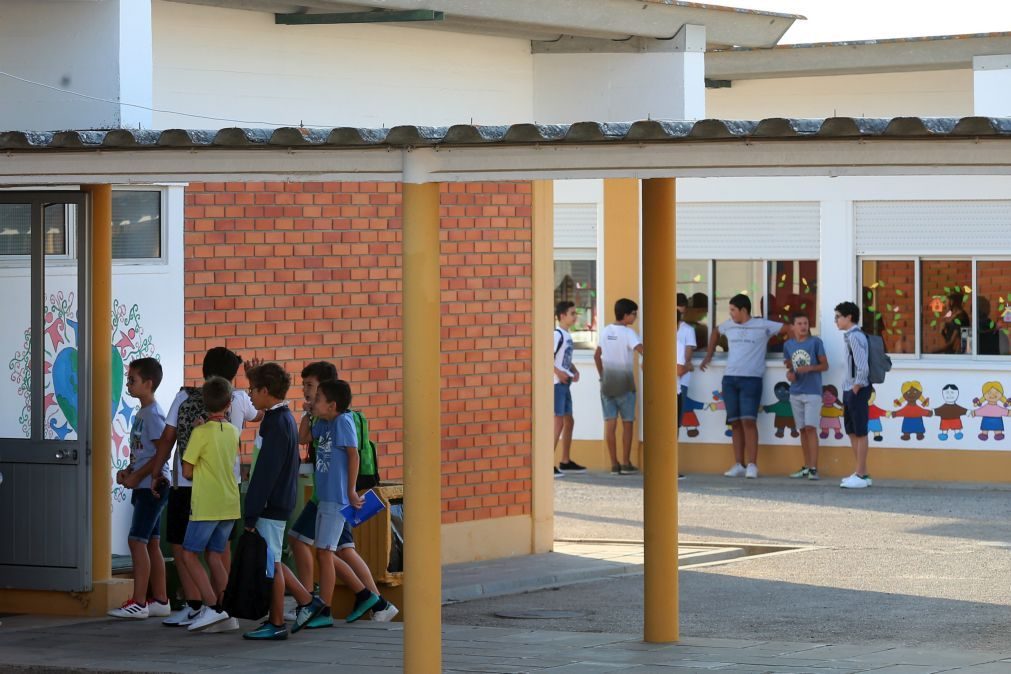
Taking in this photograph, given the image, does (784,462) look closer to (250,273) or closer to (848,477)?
(848,477)

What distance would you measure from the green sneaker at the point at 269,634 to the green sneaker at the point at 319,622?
25cm

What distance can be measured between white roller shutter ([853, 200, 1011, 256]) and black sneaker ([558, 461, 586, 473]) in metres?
4.01

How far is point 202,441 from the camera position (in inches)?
377

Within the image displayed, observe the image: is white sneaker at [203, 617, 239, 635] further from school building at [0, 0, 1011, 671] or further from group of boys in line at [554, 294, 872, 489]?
group of boys in line at [554, 294, 872, 489]

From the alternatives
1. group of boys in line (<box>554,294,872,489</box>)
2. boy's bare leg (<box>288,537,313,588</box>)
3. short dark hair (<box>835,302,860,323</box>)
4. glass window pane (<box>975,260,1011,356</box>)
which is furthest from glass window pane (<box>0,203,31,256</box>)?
glass window pane (<box>975,260,1011,356</box>)

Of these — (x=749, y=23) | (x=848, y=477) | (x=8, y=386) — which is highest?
(x=749, y=23)

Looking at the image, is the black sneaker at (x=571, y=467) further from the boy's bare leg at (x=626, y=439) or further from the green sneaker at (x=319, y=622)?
the green sneaker at (x=319, y=622)

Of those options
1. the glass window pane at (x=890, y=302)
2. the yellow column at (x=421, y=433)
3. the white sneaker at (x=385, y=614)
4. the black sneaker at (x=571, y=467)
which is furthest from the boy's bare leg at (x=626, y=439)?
the yellow column at (x=421, y=433)

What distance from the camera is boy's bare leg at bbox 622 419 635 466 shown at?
19.9 meters

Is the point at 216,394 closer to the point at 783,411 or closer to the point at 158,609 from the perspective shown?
the point at 158,609

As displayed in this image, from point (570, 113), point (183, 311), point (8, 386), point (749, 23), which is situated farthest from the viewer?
point (749, 23)

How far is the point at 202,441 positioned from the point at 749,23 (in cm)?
788

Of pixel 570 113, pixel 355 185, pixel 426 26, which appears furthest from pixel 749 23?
pixel 355 185

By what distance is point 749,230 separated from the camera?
19.7 m
